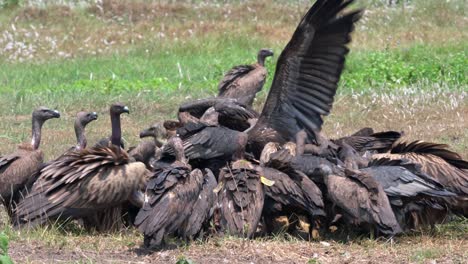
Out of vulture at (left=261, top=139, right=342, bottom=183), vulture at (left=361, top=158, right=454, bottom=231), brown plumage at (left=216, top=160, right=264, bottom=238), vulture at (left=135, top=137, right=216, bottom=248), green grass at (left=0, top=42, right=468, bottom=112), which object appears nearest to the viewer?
vulture at (left=135, top=137, right=216, bottom=248)

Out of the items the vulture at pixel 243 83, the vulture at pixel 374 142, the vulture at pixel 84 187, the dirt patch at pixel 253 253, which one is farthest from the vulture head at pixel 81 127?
the vulture at pixel 243 83

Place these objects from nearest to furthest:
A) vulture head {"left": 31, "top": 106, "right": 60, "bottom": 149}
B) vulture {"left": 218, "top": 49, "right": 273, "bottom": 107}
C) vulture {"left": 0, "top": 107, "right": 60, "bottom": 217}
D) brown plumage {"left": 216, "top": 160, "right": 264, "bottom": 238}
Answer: brown plumage {"left": 216, "top": 160, "right": 264, "bottom": 238}, vulture {"left": 0, "top": 107, "right": 60, "bottom": 217}, vulture head {"left": 31, "top": 106, "right": 60, "bottom": 149}, vulture {"left": 218, "top": 49, "right": 273, "bottom": 107}

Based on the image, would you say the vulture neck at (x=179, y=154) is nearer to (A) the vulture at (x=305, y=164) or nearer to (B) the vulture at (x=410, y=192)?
(A) the vulture at (x=305, y=164)

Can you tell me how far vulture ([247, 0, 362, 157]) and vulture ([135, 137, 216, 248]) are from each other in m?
1.47

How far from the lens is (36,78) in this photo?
17484 millimetres

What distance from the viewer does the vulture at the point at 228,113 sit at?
30.0 ft

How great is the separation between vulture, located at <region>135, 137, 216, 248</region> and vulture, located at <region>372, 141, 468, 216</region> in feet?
5.33

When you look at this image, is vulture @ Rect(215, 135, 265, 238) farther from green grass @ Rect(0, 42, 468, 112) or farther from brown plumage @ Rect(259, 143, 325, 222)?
green grass @ Rect(0, 42, 468, 112)

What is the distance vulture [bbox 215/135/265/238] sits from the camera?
721 centimetres

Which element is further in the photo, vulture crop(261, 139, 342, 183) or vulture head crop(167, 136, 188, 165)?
vulture head crop(167, 136, 188, 165)

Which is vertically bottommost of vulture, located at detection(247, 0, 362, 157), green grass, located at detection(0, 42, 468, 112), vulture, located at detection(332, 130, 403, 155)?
green grass, located at detection(0, 42, 468, 112)

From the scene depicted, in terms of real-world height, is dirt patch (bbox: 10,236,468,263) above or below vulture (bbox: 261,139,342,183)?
below

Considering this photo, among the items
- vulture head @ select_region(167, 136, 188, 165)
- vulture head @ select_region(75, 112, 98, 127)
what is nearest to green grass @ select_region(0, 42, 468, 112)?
vulture head @ select_region(75, 112, 98, 127)

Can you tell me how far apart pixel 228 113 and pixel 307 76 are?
2.76ft
